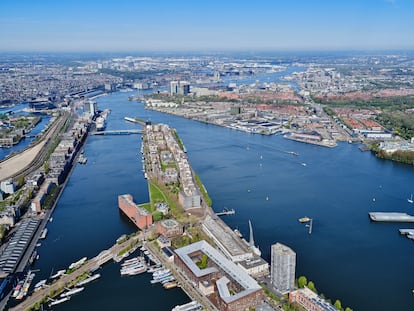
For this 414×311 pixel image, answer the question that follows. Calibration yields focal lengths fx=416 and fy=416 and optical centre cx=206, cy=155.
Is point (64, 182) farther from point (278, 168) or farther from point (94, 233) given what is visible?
point (278, 168)

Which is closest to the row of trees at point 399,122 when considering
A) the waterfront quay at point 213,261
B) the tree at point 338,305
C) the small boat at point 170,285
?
the waterfront quay at point 213,261

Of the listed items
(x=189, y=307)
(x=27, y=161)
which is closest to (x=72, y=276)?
(x=189, y=307)

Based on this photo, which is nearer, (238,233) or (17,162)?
(238,233)

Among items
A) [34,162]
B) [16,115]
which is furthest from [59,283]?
[16,115]

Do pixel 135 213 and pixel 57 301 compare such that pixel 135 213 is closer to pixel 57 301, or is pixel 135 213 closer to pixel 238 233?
pixel 238 233

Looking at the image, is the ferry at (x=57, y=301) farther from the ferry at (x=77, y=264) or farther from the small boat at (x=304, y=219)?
the small boat at (x=304, y=219)
